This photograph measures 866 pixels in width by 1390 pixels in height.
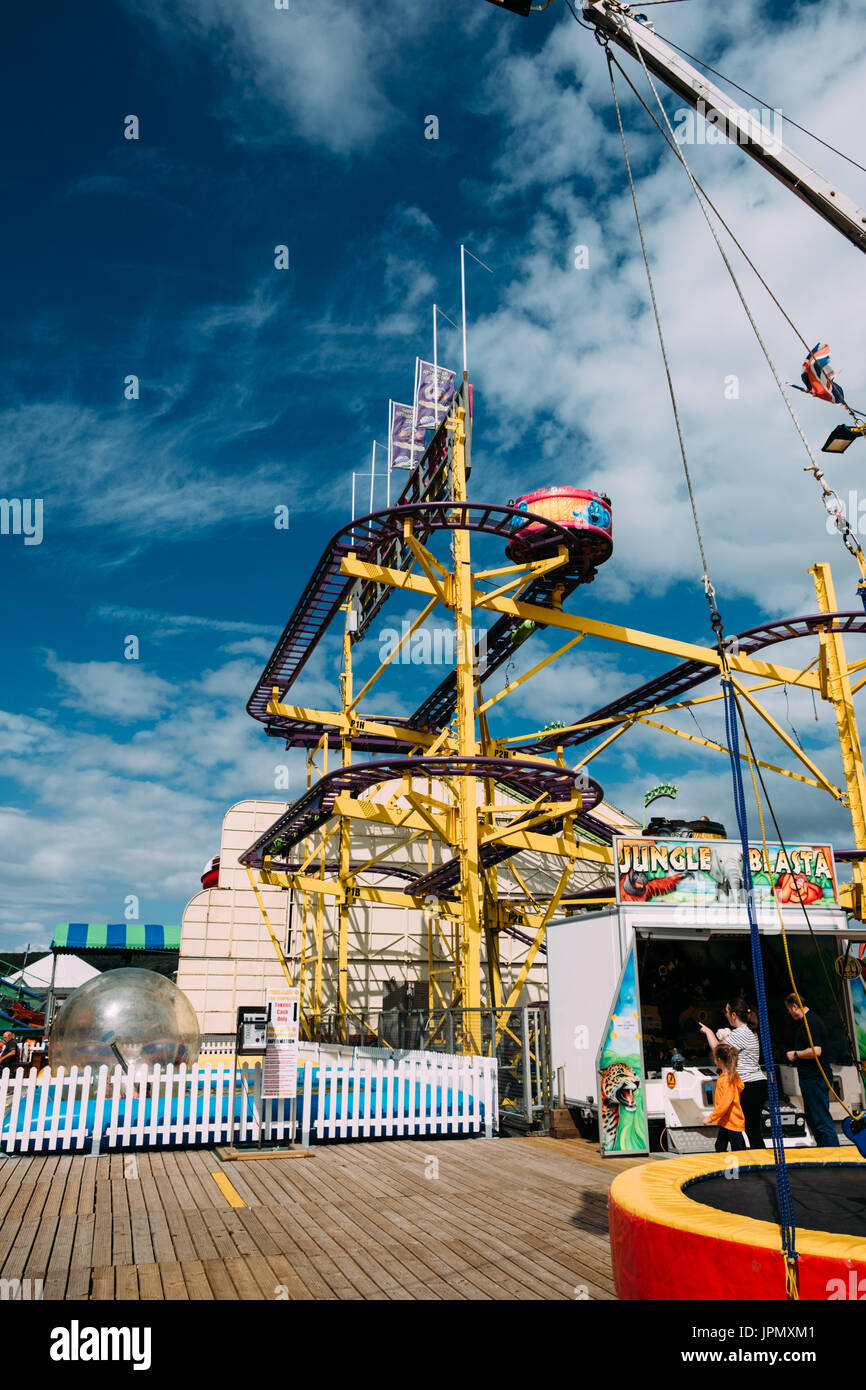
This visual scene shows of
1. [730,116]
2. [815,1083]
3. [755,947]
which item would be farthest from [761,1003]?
[730,116]

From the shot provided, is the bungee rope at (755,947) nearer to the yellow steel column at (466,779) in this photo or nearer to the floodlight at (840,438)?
the floodlight at (840,438)

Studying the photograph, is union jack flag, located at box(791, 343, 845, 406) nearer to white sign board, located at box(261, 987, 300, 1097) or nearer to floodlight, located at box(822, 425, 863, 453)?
floodlight, located at box(822, 425, 863, 453)

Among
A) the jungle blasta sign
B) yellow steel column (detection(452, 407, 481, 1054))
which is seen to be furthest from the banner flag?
the jungle blasta sign

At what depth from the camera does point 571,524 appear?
62.6ft

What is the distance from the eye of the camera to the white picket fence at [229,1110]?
1117 centimetres

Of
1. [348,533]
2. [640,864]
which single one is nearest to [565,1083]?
[640,864]

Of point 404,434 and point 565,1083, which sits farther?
point 404,434

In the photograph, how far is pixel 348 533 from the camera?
1803 cm

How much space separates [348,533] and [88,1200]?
41.2 ft

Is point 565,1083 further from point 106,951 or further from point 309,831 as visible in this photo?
point 106,951

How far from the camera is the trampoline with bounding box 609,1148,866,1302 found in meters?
4.01

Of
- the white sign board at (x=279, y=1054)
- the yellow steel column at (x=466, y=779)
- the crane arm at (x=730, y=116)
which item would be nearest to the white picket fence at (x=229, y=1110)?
the white sign board at (x=279, y=1054)

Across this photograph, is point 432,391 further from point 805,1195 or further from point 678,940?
point 805,1195

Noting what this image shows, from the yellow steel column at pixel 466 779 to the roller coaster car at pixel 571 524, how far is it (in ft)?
4.71
